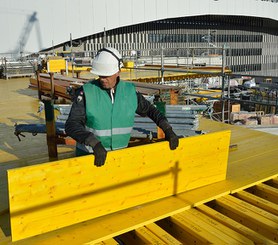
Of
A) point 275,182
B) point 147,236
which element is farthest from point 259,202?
point 147,236

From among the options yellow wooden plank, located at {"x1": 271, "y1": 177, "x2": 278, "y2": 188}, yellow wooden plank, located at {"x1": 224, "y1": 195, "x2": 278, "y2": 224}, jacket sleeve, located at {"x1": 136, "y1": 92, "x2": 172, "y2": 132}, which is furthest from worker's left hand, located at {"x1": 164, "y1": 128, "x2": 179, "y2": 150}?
yellow wooden plank, located at {"x1": 271, "y1": 177, "x2": 278, "y2": 188}

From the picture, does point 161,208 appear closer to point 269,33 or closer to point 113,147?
point 113,147

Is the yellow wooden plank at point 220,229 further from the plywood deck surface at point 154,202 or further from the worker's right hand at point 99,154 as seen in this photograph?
the worker's right hand at point 99,154

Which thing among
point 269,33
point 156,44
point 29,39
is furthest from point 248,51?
point 29,39

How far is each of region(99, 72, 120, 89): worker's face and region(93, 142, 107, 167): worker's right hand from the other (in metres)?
0.62

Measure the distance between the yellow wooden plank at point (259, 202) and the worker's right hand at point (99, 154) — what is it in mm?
1968

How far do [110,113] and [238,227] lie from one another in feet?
5.77

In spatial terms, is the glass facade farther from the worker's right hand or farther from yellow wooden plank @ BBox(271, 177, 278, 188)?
the worker's right hand

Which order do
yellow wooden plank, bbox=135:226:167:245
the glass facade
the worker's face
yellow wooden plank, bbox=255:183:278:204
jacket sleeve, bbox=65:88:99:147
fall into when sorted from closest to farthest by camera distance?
yellow wooden plank, bbox=135:226:167:245
jacket sleeve, bbox=65:88:99:147
the worker's face
yellow wooden plank, bbox=255:183:278:204
the glass facade

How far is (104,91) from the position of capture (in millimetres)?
3479

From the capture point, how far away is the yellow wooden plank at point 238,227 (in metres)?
3.21

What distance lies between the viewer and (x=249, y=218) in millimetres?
3643

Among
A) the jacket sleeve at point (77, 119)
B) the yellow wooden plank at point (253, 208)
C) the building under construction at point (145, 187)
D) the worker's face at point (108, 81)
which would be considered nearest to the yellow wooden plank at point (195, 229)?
the building under construction at point (145, 187)

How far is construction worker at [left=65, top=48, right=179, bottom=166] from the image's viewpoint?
3301 millimetres
